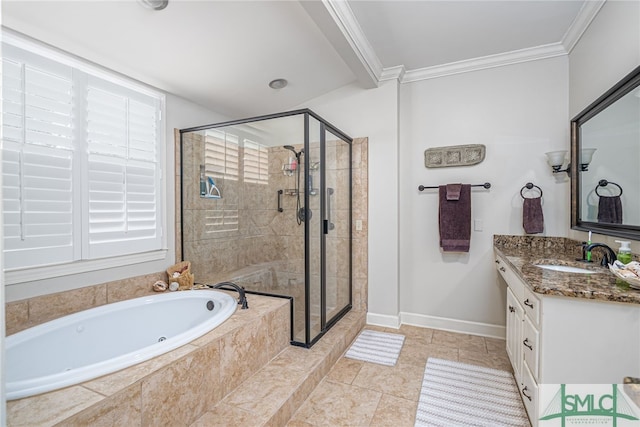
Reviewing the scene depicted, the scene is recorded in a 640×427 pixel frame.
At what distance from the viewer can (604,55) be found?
2205 mm

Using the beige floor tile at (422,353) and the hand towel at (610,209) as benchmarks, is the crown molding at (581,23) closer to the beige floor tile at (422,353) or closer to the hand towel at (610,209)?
the hand towel at (610,209)

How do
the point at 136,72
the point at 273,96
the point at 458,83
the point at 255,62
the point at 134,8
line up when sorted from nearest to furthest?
the point at 134,8
the point at 136,72
the point at 255,62
the point at 458,83
the point at 273,96

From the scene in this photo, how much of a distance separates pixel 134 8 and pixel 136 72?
647mm

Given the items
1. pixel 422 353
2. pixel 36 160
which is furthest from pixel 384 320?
pixel 36 160

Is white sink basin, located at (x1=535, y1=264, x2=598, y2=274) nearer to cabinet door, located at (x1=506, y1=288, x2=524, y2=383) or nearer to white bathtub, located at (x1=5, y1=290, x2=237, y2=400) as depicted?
cabinet door, located at (x1=506, y1=288, x2=524, y2=383)

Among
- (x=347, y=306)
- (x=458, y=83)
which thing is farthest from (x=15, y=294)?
(x=458, y=83)

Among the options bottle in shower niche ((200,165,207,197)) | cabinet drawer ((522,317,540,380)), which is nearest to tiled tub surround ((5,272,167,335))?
bottle in shower niche ((200,165,207,197))

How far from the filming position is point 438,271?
326 centimetres

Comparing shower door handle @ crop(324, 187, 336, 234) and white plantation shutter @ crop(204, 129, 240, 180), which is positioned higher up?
white plantation shutter @ crop(204, 129, 240, 180)

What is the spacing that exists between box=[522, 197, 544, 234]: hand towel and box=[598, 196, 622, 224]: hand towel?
1.77ft

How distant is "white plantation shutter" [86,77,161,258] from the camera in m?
2.37

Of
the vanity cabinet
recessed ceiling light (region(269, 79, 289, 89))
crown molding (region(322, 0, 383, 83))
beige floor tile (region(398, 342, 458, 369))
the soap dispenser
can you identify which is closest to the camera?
the vanity cabinet

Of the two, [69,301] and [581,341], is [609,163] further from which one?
[69,301]

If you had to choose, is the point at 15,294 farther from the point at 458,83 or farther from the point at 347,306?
the point at 458,83
